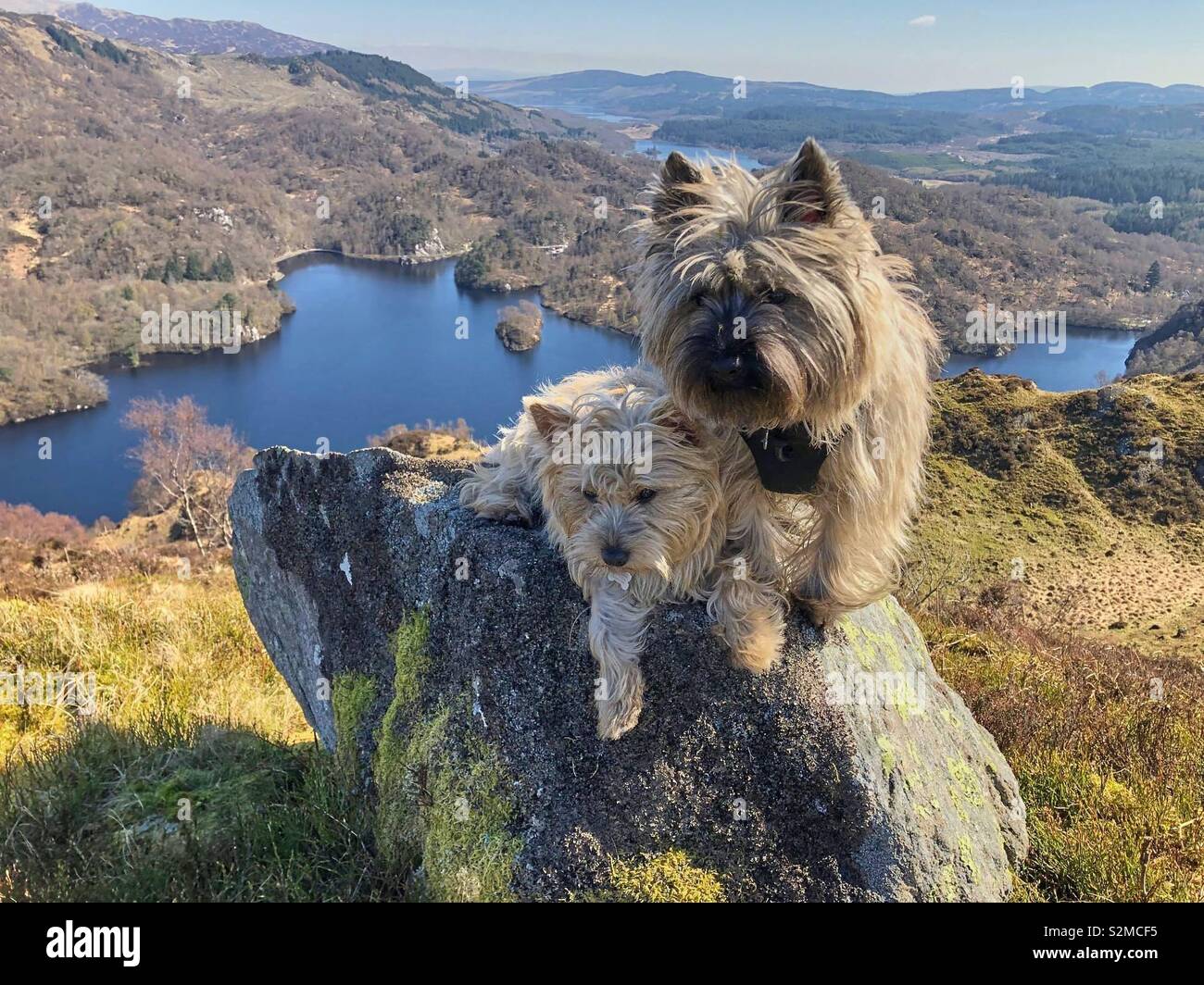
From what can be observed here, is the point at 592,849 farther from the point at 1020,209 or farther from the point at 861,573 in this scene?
the point at 1020,209

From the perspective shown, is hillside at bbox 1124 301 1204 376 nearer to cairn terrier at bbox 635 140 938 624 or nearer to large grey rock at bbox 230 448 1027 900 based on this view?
large grey rock at bbox 230 448 1027 900

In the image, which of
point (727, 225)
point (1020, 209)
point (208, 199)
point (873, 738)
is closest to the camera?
point (727, 225)

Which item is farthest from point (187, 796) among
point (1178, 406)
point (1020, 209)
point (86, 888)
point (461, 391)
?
point (1020, 209)

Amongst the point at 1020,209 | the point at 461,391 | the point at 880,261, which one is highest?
the point at 1020,209

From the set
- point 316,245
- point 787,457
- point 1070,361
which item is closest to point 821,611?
point 787,457

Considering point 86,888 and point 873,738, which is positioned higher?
point 873,738

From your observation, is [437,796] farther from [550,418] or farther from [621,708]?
[550,418]

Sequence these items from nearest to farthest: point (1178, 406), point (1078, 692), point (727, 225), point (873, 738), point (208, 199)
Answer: point (727, 225), point (873, 738), point (1078, 692), point (1178, 406), point (208, 199)
